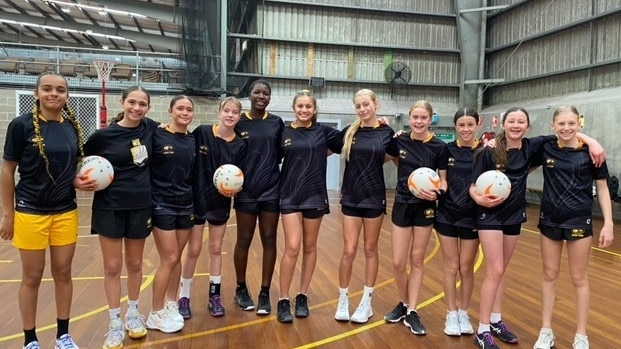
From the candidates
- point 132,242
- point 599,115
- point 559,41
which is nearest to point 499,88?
point 559,41

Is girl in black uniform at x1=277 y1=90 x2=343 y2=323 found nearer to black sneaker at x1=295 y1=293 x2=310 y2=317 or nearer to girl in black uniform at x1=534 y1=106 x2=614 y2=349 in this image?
black sneaker at x1=295 y1=293 x2=310 y2=317

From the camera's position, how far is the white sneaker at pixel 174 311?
3.34m

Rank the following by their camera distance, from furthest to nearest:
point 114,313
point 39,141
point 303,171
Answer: point 303,171
point 114,313
point 39,141

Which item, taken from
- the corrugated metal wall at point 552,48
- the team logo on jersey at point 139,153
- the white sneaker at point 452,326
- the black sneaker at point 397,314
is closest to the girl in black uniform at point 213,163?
the team logo on jersey at point 139,153

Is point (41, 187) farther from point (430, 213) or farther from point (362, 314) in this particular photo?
point (430, 213)

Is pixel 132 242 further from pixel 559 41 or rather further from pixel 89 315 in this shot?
pixel 559 41

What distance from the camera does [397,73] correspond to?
13.5 metres

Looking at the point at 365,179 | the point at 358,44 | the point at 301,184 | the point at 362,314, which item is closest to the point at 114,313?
the point at 301,184

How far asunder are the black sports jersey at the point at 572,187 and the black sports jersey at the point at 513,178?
0.15 metres

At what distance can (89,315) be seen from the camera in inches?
143

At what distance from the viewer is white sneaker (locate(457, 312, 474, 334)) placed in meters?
3.34

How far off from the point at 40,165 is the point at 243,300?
74.0 inches

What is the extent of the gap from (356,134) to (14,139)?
222cm

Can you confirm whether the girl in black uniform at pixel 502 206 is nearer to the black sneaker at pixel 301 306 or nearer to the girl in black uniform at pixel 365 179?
the girl in black uniform at pixel 365 179
